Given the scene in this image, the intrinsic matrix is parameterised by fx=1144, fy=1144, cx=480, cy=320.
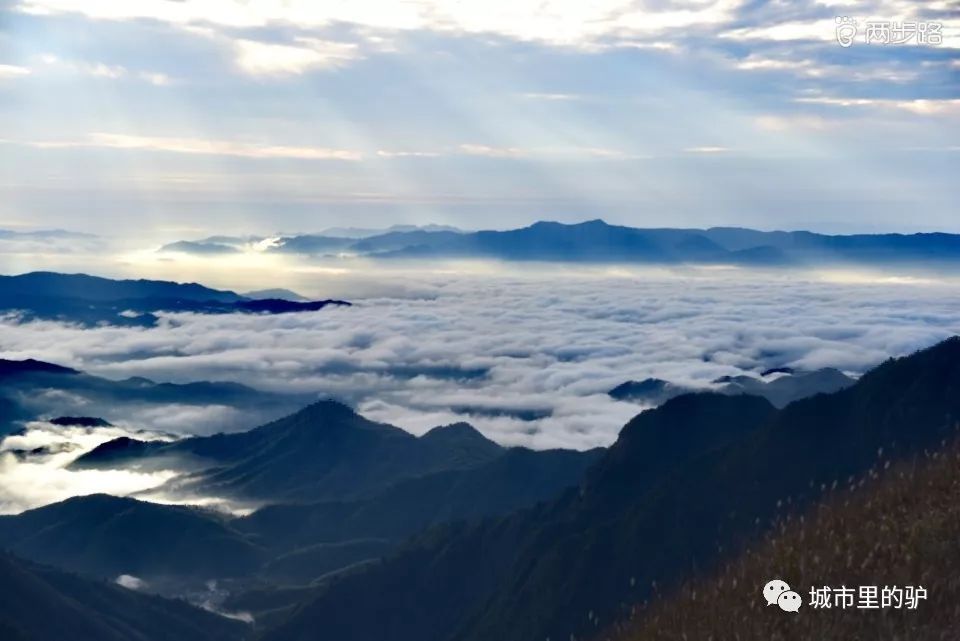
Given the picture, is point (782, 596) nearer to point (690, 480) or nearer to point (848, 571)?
point (848, 571)

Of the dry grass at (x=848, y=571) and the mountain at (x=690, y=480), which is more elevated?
the dry grass at (x=848, y=571)

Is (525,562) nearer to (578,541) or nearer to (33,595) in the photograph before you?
(578,541)

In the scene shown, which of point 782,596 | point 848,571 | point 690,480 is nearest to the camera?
point 782,596

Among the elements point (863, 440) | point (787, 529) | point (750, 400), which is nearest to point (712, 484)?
point (863, 440)
